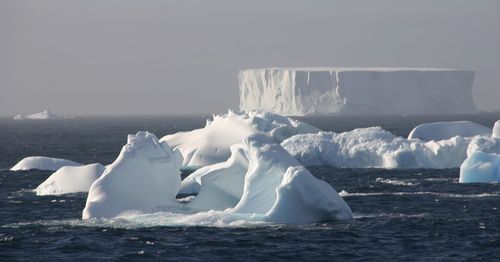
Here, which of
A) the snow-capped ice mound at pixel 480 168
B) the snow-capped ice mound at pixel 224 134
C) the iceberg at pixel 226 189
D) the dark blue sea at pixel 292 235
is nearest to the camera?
the dark blue sea at pixel 292 235

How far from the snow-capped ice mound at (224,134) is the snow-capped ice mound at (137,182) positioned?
71.6 feet

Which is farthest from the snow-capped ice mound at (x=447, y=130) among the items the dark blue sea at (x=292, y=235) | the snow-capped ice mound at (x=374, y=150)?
the dark blue sea at (x=292, y=235)

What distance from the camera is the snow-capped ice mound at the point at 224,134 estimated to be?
5034cm

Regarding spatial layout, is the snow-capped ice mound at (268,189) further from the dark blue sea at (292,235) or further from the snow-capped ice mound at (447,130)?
the snow-capped ice mound at (447,130)

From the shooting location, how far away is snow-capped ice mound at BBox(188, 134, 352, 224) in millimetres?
24531

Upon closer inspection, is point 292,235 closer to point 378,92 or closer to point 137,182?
point 137,182

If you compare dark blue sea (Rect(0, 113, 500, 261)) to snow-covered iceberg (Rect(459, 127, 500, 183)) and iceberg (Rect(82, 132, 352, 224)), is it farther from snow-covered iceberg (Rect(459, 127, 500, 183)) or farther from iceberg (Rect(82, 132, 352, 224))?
snow-covered iceberg (Rect(459, 127, 500, 183))

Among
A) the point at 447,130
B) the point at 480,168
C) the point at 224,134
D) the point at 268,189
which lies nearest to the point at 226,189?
the point at 268,189

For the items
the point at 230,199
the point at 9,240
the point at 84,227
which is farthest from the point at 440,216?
the point at 9,240

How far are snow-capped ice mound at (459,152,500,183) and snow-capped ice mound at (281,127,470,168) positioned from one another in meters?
7.30

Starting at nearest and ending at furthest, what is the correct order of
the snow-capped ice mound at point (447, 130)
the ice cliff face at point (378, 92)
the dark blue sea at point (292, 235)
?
the dark blue sea at point (292, 235), the snow-capped ice mound at point (447, 130), the ice cliff face at point (378, 92)

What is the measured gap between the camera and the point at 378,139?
4712 centimetres

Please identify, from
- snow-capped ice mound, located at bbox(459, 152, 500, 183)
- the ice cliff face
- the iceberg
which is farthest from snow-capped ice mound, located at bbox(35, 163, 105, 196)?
the ice cliff face

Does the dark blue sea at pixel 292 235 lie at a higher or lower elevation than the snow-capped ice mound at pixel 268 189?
lower
